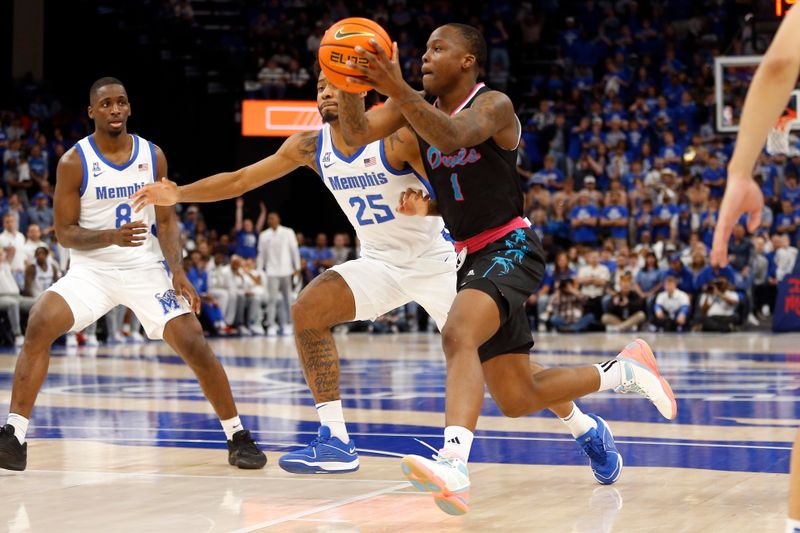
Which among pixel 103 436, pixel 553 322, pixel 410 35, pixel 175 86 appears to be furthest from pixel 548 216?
pixel 103 436

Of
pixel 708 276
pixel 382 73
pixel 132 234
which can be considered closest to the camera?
pixel 382 73

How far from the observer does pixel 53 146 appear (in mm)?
21281

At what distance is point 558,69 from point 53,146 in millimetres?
10443

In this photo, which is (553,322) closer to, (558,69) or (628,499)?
(558,69)

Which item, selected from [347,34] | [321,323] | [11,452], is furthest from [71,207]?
[347,34]

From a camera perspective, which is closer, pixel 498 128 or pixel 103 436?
pixel 498 128

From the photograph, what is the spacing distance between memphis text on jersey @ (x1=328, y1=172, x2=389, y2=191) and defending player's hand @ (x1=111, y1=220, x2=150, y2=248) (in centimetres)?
100

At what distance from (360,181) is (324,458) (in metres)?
1.38

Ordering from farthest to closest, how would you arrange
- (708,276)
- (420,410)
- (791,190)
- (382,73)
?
(791,190) → (708,276) → (420,410) → (382,73)

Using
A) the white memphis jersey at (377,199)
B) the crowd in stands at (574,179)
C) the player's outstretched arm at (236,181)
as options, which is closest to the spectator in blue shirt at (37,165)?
the crowd in stands at (574,179)

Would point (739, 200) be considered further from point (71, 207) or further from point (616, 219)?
point (616, 219)

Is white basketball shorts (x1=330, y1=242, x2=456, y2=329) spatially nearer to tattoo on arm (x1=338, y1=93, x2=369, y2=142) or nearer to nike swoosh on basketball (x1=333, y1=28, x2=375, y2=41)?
tattoo on arm (x1=338, y1=93, x2=369, y2=142)

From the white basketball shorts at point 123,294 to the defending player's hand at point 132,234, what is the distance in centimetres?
39

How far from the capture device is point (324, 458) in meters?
5.62
